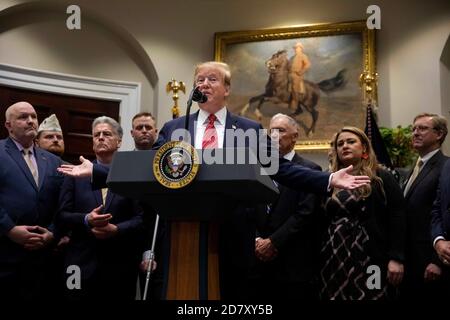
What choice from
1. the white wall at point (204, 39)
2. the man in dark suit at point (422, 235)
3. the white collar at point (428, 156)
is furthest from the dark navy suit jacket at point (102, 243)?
the white wall at point (204, 39)

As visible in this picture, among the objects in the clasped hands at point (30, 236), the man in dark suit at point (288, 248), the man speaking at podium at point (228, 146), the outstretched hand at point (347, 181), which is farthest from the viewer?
the man in dark suit at point (288, 248)

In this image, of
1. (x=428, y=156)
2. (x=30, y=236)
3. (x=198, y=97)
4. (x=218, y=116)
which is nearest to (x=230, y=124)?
(x=218, y=116)

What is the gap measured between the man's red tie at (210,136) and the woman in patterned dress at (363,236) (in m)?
1.09

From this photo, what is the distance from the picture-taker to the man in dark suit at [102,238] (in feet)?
11.7

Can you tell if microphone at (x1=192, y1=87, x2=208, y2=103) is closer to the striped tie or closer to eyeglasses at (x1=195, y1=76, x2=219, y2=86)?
eyeglasses at (x1=195, y1=76, x2=219, y2=86)

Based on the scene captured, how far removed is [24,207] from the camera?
356cm

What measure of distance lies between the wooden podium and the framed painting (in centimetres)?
404

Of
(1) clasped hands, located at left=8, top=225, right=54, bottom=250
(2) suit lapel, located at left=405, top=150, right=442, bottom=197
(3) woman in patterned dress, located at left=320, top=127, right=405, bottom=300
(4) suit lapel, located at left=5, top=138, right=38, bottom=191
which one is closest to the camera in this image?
(3) woman in patterned dress, located at left=320, top=127, right=405, bottom=300

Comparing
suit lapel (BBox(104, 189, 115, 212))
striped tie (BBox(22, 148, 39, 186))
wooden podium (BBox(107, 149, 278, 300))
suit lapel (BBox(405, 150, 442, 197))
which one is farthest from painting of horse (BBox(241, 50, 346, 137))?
wooden podium (BBox(107, 149, 278, 300))

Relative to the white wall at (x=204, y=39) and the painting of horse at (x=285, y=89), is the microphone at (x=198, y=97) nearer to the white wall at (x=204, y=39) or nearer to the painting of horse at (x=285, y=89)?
the painting of horse at (x=285, y=89)

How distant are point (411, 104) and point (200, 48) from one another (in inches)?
94.7

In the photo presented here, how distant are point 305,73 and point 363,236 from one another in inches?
133

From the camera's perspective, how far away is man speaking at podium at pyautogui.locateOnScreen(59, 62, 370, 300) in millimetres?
2611

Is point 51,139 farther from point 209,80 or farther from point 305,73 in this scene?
point 305,73
